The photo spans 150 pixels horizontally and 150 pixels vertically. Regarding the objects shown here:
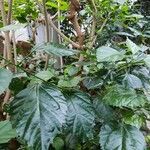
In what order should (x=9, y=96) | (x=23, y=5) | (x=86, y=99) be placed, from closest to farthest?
1. (x=86, y=99)
2. (x=9, y=96)
3. (x=23, y=5)

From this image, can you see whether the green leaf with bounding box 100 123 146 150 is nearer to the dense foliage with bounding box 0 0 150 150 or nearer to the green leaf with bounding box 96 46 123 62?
the dense foliage with bounding box 0 0 150 150

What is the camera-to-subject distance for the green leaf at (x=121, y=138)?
0.72 meters

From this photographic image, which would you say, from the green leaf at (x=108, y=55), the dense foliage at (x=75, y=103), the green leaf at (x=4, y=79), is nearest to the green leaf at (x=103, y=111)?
the dense foliage at (x=75, y=103)

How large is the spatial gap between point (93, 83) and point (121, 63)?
3.4 inches

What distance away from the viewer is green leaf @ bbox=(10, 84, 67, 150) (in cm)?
57

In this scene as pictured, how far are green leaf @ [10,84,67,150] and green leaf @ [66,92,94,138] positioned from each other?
0.21ft

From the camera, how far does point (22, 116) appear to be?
1.94 ft

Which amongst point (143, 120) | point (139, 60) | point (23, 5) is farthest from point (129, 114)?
point (23, 5)

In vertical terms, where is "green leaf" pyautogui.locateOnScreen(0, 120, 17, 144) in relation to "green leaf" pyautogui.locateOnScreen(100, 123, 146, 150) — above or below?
above

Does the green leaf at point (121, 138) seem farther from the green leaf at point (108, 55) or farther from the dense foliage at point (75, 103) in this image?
the green leaf at point (108, 55)

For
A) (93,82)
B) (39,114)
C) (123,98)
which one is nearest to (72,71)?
(93,82)

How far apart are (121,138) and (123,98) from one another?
0.30ft

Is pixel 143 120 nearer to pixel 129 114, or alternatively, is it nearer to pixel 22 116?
pixel 129 114

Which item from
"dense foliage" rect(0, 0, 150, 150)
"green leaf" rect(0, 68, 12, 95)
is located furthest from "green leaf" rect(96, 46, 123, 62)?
"green leaf" rect(0, 68, 12, 95)
